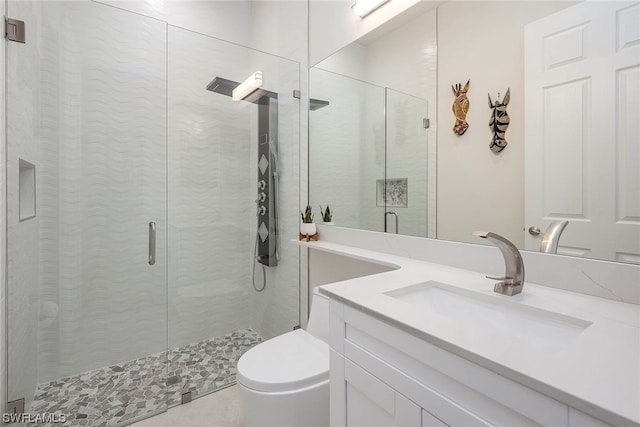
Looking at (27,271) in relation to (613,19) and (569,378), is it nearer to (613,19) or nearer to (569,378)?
(569,378)

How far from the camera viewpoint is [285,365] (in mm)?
1297

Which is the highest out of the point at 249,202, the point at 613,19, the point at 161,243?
the point at 613,19

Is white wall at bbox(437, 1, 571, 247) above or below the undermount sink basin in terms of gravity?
above

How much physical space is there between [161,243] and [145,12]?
179 centimetres

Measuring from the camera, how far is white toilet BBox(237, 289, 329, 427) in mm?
1168

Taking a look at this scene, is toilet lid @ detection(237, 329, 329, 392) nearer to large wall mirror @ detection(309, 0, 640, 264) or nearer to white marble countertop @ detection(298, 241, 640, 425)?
white marble countertop @ detection(298, 241, 640, 425)

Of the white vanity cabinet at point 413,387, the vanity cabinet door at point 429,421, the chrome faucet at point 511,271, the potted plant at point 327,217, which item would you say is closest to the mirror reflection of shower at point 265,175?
the potted plant at point 327,217

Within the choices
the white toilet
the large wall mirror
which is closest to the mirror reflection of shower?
the large wall mirror

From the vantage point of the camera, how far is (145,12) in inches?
91.0

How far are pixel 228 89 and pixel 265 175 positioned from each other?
25.2 inches

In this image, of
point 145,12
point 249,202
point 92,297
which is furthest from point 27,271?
point 145,12

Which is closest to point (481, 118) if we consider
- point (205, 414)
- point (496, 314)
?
point (496, 314)

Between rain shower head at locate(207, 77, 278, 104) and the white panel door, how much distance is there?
1.65 m

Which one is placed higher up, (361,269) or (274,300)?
(361,269)
